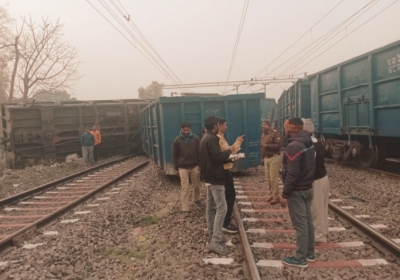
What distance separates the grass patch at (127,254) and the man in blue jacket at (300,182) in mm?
1897

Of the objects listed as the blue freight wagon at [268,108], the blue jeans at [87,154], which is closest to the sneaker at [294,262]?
the blue jeans at [87,154]

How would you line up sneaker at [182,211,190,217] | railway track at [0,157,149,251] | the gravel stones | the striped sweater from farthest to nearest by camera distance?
sneaker at [182,211,190,217] → railway track at [0,157,149,251] → the gravel stones → the striped sweater

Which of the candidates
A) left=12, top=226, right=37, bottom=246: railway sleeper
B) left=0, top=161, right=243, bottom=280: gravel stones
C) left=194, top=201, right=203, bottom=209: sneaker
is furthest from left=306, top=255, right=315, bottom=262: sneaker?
left=12, top=226, right=37, bottom=246: railway sleeper

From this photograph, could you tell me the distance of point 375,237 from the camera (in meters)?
4.65

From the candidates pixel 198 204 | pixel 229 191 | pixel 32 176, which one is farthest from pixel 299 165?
A: pixel 32 176

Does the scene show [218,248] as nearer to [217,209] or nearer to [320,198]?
[217,209]

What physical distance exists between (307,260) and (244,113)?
230 inches

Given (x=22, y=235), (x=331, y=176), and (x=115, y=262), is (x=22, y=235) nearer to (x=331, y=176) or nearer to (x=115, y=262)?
(x=115, y=262)

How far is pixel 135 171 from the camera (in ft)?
41.4

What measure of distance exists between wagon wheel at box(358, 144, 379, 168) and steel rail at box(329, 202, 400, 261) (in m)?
5.42

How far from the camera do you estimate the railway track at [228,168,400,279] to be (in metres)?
3.90

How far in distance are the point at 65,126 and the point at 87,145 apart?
2877 mm

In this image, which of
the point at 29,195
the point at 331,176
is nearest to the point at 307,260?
the point at 331,176

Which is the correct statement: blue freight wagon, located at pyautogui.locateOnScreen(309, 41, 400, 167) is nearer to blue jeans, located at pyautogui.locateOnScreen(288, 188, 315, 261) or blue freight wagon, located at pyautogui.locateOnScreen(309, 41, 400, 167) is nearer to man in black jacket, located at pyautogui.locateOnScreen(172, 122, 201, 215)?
man in black jacket, located at pyautogui.locateOnScreen(172, 122, 201, 215)
